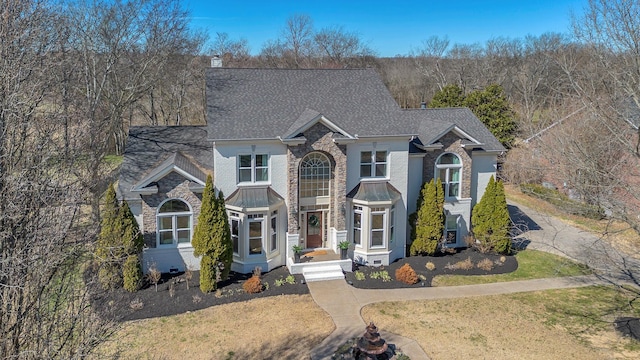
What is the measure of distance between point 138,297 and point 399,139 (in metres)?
14.0

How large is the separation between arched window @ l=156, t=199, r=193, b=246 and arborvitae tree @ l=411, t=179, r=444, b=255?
11.5 meters

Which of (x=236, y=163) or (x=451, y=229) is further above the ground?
(x=236, y=163)

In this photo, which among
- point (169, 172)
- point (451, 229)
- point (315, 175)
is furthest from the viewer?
point (451, 229)

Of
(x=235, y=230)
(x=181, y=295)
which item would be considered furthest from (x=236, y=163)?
(x=181, y=295)

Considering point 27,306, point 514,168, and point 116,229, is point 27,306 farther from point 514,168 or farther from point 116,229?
point 514,168

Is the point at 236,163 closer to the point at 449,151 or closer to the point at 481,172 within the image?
the point at 449,151

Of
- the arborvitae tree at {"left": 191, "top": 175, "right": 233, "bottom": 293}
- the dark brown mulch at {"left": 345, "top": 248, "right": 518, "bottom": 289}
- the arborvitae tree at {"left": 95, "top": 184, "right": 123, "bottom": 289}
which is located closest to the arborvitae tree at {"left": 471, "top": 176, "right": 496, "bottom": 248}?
the dark brown mulch at {"left": 345, "top": 248, "right": 518, "bottom": 289}

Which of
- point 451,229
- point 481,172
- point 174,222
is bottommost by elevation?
point 451,229

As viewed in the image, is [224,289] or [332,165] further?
[332,165]

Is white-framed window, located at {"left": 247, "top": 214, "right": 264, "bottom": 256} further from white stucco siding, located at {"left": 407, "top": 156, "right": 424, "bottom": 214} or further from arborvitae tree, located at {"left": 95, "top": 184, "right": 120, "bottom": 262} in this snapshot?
white stucco siding, located at {"left": 407, "top": 156, "right": 424, "bottom": 214}

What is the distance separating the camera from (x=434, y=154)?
2525 cm

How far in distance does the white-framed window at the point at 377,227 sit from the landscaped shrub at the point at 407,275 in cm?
223

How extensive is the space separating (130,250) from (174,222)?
250cm

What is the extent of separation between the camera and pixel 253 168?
22.2 m
